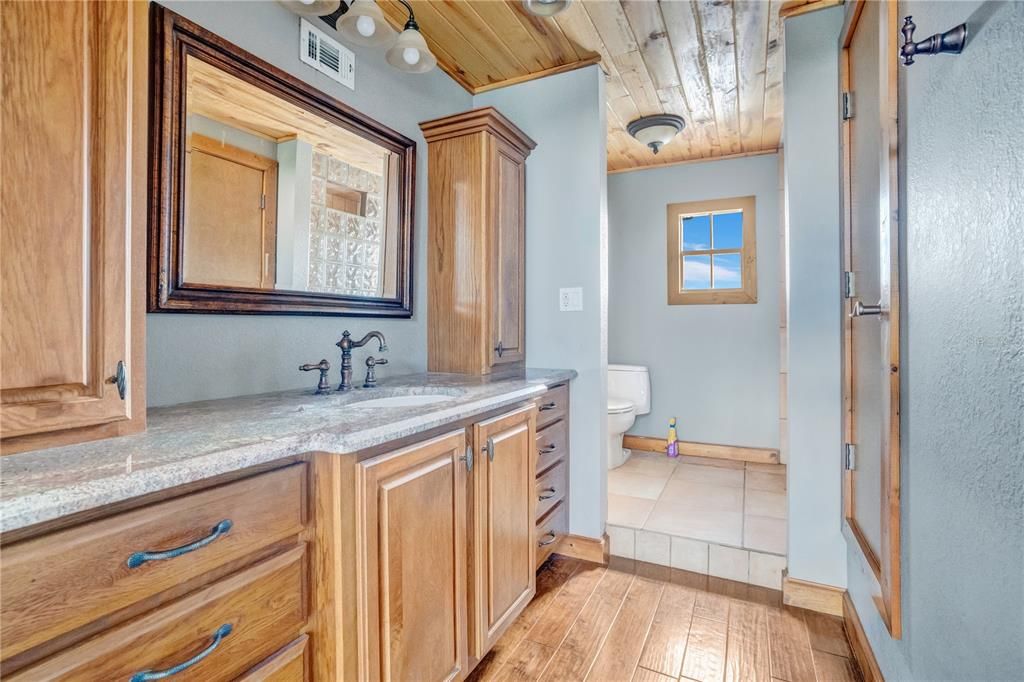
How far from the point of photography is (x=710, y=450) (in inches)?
138

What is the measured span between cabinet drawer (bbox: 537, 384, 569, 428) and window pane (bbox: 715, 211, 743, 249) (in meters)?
2.12

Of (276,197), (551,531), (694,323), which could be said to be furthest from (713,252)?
(276,197)

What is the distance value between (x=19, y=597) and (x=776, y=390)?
372cm

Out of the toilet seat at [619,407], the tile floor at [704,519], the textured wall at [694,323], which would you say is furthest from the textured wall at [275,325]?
the textured wall at [694,323]

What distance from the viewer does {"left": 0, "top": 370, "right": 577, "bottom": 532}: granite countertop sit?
0.59 m

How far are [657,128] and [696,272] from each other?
120cm

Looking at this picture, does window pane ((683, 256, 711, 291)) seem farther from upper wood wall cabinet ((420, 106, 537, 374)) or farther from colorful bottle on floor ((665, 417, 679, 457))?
upper wood wall cabinet ((420, 106, 537, 374))

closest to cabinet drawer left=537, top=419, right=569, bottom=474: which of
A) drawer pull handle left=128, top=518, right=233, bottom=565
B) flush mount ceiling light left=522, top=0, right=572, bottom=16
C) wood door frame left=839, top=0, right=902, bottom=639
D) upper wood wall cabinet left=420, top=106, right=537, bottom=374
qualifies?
upper wood wall cabinet left=420, top=106, right=537, bottom=374

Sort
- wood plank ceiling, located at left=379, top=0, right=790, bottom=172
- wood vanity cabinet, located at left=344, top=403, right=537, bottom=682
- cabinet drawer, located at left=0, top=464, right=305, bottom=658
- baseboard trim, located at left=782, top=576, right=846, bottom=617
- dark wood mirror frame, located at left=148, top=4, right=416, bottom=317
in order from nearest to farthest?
cabinet drawer, located at left=0, top=464, right=305, bottom=658
wood vanity cabinet, located at left=344, top=403, right=537, bottom=682
dark wood mirror frame, located at left=148, top=4, right=416, bottom=317
baseboard trim, located at left=782, top=576, right=846, bottom=617
wood plank ceiling, located at left=379, top=0, right=790, bottom=172

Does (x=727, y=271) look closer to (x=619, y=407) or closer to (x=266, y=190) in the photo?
(x=619, y=407)

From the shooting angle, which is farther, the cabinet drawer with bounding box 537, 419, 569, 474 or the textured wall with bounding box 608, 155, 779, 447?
the textured wall with bounding box 608, 155, 779, 447

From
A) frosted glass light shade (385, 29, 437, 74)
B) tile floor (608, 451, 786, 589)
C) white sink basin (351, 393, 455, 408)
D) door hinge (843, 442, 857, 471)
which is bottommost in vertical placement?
tile floor (608, 451, 786, 589)

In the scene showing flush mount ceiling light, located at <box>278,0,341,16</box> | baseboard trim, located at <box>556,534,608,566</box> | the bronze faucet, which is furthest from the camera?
baseboard trim, located at <box>556,534,608,566</box>

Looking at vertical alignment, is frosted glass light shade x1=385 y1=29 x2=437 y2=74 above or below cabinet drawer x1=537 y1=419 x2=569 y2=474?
above
